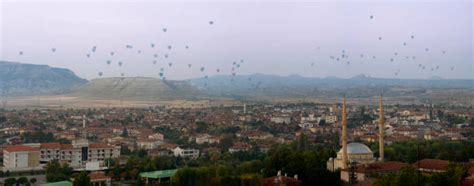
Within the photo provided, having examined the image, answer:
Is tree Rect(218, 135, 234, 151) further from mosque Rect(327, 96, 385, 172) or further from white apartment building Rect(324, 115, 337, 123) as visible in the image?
white apartment building Rect(324, 115, 337, 123)

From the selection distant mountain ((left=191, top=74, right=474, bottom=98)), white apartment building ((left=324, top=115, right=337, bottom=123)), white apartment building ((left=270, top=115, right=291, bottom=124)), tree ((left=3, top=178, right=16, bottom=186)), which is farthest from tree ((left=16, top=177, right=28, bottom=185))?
distant mountain ((left=191, top=74, right=474, bottom=98))

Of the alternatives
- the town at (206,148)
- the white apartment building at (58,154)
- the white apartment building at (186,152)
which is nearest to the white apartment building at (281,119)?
the town at (206,148)

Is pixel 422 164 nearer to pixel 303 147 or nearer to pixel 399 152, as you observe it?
pixel 399 152

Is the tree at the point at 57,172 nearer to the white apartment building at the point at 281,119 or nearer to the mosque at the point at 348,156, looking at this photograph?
the mosque at the point at 348,156

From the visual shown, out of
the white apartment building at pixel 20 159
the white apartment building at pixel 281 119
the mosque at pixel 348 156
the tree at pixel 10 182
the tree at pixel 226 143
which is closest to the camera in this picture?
the tree at pixel 10 182

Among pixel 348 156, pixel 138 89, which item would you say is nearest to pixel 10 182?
pixel 348 156

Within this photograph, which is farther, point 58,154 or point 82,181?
point 58,154

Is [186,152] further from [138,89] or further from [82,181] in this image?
[138,89]
